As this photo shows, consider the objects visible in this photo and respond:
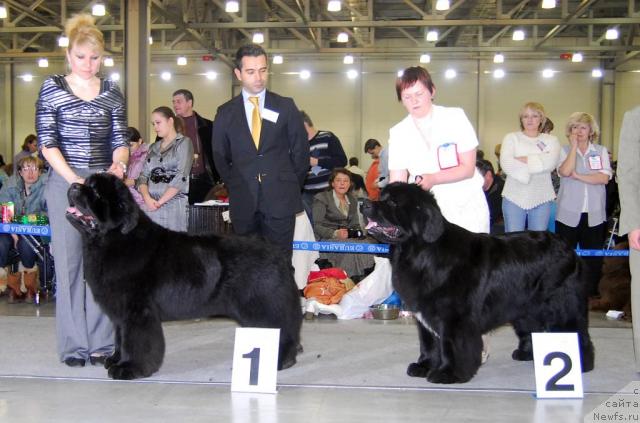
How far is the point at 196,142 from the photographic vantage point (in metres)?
7.33

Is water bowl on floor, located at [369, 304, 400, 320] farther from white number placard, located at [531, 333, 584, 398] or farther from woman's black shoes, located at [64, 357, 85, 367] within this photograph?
woman's black shoes, located at [64, 357, 85, 367]

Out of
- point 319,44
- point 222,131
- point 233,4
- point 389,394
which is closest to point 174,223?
point 222,131

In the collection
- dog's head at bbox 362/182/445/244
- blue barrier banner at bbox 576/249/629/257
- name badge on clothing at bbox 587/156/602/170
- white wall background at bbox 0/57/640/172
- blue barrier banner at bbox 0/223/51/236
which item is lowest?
blue barrier banner at bbox 576/249/629/257

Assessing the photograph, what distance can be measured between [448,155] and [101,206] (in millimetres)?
1869

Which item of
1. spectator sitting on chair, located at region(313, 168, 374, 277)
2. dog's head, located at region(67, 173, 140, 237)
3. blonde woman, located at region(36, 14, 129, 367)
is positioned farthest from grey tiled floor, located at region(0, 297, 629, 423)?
spectator sitting on chair, located at region(313, 168, 374, 277)

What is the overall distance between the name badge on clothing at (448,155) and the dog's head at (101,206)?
5.57 feet

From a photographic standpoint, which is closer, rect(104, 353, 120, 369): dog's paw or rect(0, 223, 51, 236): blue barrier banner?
rect(104, 353, 120, 369): dog's paw

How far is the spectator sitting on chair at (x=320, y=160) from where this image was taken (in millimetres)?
7129

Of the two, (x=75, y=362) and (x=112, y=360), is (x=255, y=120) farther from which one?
(x=75, y=362)

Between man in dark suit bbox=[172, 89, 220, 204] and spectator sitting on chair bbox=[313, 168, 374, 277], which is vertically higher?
man in dark suit bbox=[172, 89, 220, 204]

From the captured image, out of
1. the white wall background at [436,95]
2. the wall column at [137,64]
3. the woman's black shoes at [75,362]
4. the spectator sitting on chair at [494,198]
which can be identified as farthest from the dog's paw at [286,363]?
the white wall background at [436,95]

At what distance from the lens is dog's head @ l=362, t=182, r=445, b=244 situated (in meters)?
3.54

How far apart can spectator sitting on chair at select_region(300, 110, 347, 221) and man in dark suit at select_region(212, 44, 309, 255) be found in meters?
2.66

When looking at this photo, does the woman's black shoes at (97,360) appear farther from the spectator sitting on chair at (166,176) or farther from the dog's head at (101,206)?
the spectator sitting on chair at (166,176)
